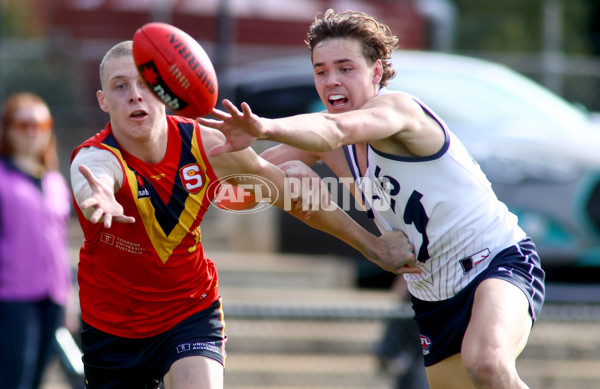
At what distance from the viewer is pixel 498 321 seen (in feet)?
12.7

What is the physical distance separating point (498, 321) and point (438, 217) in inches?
23.3

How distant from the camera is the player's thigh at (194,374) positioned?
4.06 metres

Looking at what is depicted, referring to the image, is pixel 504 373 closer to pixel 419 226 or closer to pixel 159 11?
pixel 419 226

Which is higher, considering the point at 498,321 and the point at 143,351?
the point at 498,321

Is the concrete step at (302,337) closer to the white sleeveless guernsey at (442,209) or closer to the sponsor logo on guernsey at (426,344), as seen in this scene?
the sponsor logo on guernsey at (426,344)

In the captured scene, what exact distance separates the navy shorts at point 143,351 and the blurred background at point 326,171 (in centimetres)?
263

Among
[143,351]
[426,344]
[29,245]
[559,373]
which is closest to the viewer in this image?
[143,351]

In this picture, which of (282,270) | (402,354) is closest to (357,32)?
(402,354)

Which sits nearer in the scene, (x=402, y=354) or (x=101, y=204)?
(x=101, y=204)

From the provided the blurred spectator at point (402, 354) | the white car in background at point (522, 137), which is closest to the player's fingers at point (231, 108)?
the blurred spectator at point (402, 354)

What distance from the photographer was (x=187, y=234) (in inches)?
169

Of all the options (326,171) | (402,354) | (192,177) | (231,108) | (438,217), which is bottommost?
(402,354)

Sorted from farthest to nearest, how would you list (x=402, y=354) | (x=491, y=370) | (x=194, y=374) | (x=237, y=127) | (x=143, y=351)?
(x=402, y=354) → (x=143, y=351) → (x=194, y=374) → (x=491, y=370) → (x=237, y=127)

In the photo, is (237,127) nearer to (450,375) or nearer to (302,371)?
(450,375)
